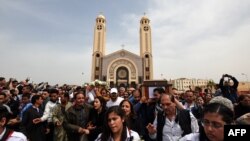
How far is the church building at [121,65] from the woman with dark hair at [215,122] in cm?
4179

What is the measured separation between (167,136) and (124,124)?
3.02ft

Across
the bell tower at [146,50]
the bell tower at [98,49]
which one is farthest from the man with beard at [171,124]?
the bell tower at [98,49]

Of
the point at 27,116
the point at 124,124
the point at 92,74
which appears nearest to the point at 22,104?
the point at 27,116

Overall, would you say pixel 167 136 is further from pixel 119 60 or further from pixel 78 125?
pixel 119 60

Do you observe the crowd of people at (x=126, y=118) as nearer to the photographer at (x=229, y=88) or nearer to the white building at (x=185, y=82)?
the photographer at (x=229, y=88)

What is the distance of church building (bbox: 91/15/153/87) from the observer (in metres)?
44.1

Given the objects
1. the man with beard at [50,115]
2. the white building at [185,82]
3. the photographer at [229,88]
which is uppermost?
the white building at [185,82]

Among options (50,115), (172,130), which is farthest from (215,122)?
(50,115)

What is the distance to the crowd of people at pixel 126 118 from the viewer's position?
5.94 feet

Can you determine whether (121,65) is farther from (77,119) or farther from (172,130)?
(172,130)

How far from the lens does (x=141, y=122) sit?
434cm

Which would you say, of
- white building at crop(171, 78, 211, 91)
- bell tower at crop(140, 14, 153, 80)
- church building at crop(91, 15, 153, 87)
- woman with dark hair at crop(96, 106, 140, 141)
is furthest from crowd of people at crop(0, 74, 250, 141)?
white building at crop(171, 78, 211, 91)

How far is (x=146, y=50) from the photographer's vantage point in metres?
45.0

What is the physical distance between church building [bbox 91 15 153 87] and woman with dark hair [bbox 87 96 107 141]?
3928cm
